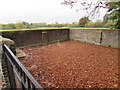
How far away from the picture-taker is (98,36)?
6.66 m

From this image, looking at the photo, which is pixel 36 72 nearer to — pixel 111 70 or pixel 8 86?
pixel 8 86

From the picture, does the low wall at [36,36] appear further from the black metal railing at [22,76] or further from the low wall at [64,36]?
the black metal railing at [22,76]

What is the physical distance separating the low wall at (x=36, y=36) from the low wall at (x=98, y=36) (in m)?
1.06

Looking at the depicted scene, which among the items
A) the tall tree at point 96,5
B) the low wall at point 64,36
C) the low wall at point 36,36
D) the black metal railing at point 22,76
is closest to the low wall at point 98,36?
the low wall at point 64,36

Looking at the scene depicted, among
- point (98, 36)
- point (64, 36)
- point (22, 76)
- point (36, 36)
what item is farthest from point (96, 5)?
point (22, 76)

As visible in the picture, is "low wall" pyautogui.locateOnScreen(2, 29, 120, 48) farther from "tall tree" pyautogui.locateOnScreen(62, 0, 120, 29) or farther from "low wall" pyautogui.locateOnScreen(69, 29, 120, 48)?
"tall tree" pyautogui.locateOnScreen(62, 0, 120, 29)

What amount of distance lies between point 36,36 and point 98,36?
4.82 m

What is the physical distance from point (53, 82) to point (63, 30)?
6.39 metres

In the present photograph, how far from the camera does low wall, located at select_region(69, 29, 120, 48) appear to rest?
18.9 feet

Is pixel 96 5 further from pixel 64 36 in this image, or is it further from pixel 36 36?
pixel 36 36

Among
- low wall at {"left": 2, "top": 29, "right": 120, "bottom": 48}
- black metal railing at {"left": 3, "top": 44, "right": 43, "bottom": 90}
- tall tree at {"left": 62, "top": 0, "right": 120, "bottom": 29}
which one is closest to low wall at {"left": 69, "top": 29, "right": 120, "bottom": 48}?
low wall at {"left": 2, "top": 29, "right": 120, "bottom": 48}

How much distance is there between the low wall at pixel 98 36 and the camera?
577cm

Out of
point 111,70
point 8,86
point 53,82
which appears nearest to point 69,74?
point 53,82

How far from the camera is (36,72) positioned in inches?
115
